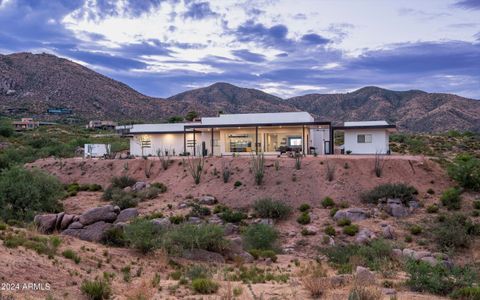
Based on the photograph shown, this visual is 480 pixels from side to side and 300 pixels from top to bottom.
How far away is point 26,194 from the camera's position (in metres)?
29.4

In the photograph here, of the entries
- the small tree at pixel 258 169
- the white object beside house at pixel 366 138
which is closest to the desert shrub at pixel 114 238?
the small tree at pixel 258 169

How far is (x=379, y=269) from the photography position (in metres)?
17.3

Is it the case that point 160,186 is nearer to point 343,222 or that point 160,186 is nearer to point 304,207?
point 304,207

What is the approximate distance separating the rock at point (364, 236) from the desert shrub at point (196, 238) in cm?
849

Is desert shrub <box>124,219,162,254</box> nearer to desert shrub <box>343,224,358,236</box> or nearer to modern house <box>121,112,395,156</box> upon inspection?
desert shrub <box>343,224,358,236</box>

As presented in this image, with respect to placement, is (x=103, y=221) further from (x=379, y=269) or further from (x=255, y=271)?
(x=379, y=269)

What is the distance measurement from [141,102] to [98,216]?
3764 inches

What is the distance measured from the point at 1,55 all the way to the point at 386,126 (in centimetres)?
10901

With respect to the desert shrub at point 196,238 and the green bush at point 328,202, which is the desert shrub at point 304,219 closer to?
the green bush at point 328,202

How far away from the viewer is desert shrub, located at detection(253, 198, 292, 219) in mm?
31391

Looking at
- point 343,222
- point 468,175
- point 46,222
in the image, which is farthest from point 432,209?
point 46,222

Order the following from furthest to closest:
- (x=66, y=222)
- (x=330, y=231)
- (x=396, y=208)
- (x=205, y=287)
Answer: (x=396, y=208), (x=330, y=231), (x=66, y=222), (x=205, y=287)

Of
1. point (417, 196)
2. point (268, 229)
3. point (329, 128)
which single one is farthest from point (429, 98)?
point (268, 229)

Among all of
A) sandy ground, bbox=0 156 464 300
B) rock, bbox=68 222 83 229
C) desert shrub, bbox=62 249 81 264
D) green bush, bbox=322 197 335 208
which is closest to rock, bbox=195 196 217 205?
sandy ground, bbox=0 156 464 300
